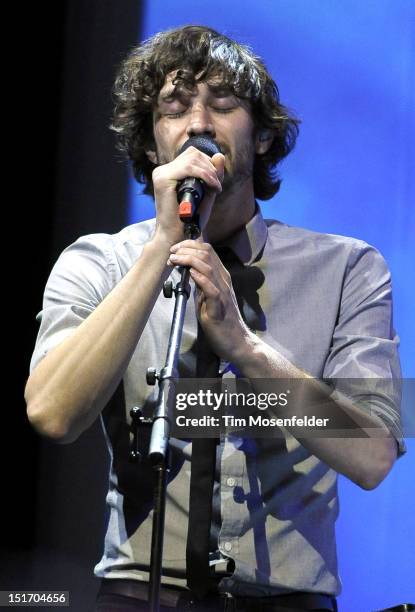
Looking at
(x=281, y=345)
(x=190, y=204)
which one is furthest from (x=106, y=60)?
(x=190, y=204)

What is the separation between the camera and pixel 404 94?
A: 2.07 m

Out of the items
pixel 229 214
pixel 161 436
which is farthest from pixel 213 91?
pixel 161 436

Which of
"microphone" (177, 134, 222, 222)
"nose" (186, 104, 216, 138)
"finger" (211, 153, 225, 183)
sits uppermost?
"nose" (186, 104, 216, 138)

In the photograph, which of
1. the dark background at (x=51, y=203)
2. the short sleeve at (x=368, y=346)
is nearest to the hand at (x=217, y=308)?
the short sleeve at (x=368, y=346)

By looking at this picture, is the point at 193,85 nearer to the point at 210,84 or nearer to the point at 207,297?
the point at 210,84

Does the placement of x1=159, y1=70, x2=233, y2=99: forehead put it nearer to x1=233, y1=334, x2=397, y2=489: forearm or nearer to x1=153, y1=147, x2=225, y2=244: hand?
x1=153, y1=147, x2=225, y2=244: hand

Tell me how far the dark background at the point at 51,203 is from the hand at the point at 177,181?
2.18 feet

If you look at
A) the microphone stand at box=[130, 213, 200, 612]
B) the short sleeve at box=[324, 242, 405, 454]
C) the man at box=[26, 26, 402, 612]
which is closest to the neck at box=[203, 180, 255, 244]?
the man at box=[26, 26, 402, 612]

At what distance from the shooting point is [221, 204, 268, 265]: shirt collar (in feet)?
5.93

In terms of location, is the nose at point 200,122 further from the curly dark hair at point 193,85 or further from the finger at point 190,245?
the finger at point 190,245

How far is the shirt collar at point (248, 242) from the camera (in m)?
1.81

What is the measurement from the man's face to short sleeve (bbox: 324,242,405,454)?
28 cm

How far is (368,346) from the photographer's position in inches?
64.1

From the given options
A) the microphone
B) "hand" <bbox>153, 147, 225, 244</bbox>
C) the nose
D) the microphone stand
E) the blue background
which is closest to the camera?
the microphone stand
